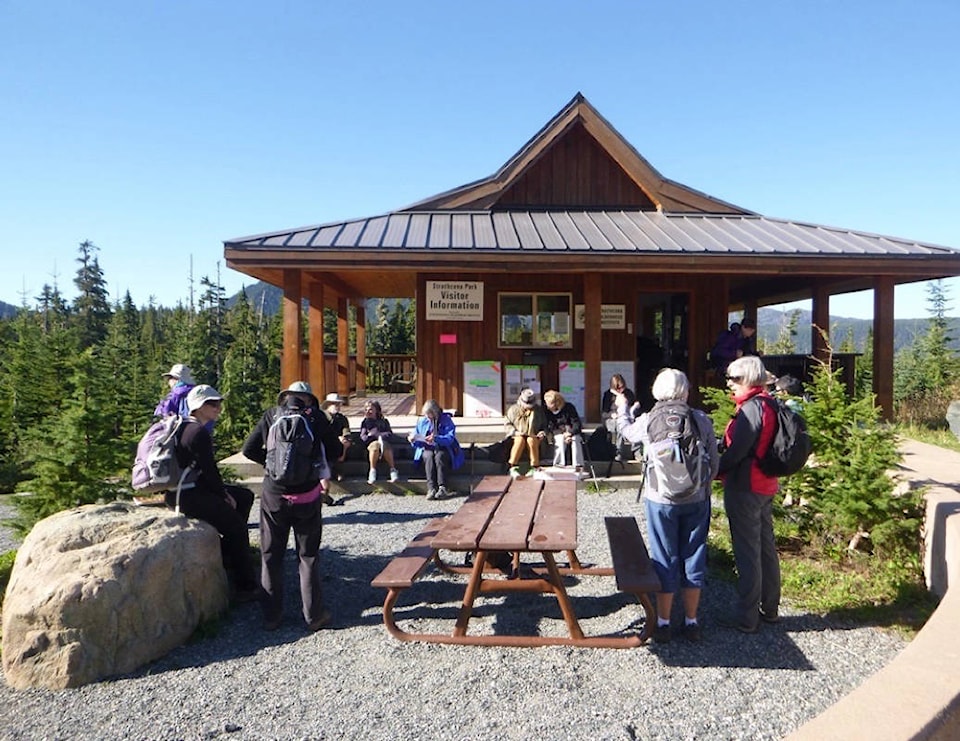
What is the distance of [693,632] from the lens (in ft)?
12.8

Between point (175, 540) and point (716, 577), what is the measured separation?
163 inches

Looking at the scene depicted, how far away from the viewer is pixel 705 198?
12688mm

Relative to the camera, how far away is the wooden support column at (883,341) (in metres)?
10.1

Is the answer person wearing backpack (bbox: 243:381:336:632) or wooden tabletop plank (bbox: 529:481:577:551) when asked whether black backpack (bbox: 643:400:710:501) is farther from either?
person wearing backpack (bbox: 243:381:336:632)

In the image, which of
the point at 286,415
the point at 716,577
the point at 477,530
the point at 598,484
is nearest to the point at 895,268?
the point at 598,484

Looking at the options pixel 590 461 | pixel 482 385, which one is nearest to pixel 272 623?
pixel 590 461

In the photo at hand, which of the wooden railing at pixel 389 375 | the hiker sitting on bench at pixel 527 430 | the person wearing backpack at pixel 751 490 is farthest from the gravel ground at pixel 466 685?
the wooden railing at pixel 389 375

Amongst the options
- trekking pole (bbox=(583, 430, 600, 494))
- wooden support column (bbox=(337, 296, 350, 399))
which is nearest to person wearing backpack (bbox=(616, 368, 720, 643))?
trekking pole (bbox=(583, 430, 600, 494))

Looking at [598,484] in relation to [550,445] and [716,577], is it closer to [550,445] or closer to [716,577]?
[550,445]

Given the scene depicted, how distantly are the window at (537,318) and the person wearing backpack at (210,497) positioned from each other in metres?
7.65

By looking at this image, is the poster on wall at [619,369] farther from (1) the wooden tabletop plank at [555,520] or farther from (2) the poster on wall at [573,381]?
(1) the wooden tabletop plank at [555,520]

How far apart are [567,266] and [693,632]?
646 centimetres

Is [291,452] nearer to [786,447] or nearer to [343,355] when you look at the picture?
[786,447]

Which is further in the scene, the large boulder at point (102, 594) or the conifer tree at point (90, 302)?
the conifer tree at point (90, 302)
